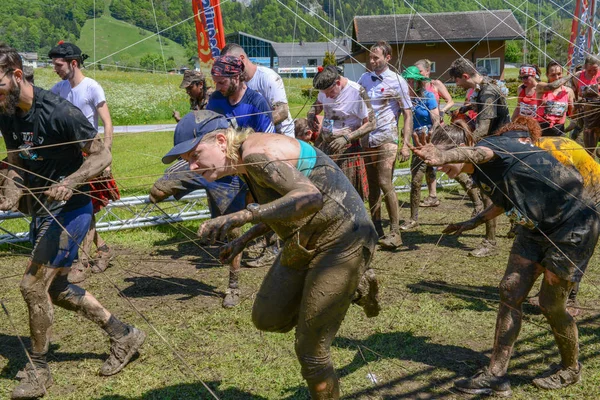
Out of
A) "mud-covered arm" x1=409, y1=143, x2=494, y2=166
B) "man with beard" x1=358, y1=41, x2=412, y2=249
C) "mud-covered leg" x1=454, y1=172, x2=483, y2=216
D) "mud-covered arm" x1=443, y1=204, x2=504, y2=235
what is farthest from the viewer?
"mud-covered leg" x1=454, y1=172, x2=483, y2=216

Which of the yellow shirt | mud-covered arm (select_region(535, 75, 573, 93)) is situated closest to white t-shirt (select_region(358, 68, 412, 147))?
mud-covered arm (select_region(535, 75, 573, 93))

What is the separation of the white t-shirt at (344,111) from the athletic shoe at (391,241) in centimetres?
121

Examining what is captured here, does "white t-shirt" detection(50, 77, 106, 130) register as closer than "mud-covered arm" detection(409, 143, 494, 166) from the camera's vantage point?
No

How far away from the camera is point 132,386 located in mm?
3850

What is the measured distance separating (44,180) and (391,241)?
3.90 metres

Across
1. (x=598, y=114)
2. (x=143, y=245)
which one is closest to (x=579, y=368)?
(x=143, y=245)

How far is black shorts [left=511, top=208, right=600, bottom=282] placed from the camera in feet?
11.5

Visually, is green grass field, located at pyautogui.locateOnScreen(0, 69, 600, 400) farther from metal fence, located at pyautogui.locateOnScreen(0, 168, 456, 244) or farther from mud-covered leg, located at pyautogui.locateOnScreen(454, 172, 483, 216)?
mud-covered leg, located at pyautogui.locateOnScreen(454, 172, 483, 216)

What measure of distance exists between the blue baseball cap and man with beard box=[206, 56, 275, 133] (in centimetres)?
167

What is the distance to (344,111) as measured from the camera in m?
6.49

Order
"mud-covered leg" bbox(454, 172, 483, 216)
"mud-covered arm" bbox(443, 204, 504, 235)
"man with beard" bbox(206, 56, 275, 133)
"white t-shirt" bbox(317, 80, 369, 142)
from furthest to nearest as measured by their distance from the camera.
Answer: "mud-covered leg" bbox(454, 172, 483, 216) < "white t-shirt" bbox(317, 80, 369, 142) < "man with beard" bbox(206, 56, 275, 133) < "mud-covered arm" bbox(443, 204, 504, 235)

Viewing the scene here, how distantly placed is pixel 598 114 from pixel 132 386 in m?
7.16

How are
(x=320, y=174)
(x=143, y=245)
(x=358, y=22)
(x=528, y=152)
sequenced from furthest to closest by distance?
1. (x=358, y=22)
2. (x=143, y=245)
3. (x=528, y=152)
4. (x=320, y=174)

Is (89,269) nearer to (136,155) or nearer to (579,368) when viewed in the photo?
(579,368)
